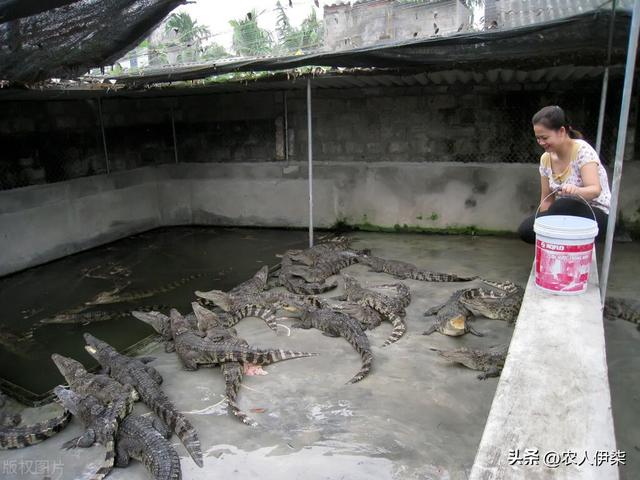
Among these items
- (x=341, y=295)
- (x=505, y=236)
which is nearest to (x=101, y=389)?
(x=341, y=295)

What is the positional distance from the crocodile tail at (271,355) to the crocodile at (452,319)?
1.04 metres

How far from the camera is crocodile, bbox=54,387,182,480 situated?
2455mm

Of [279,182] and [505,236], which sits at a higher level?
[279,182]

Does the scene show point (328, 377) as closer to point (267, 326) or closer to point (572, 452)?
point (267, 326)

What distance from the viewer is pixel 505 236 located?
6.57m

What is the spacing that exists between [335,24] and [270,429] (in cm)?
638

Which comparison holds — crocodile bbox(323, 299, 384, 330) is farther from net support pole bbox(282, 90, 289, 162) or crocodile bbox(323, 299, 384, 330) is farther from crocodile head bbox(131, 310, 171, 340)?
net support pole bbox(282, 90, 289, 162)

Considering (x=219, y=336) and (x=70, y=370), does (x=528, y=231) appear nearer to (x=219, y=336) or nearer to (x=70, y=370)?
(x=219, y=336)

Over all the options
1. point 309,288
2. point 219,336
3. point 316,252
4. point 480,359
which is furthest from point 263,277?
point 480,359

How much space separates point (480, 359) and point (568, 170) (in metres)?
1.35

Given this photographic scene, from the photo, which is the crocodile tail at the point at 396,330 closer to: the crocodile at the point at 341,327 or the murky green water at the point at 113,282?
the crocodile at the point at 341,327

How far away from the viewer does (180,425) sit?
2775 mm

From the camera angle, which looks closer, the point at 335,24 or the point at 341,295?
the point at 341,295

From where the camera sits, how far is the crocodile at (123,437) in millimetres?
2455
